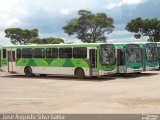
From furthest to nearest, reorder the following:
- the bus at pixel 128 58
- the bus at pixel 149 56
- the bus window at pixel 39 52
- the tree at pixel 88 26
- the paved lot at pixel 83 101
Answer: the tree at pixel 88 26
the bus at pixel 149 56
the bus window at pixel 39 52
the bus at pixel 128 58
the paved lot at pixel 83 101

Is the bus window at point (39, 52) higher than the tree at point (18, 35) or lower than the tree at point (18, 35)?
lower

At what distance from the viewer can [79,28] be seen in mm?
80812

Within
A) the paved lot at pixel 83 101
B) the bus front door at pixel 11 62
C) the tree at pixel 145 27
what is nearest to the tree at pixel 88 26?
the tree at pixel 145 27

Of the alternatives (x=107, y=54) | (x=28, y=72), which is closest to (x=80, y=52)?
(x=107, y=54)

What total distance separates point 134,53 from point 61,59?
5.11 meters

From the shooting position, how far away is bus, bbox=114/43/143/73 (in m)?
29.9

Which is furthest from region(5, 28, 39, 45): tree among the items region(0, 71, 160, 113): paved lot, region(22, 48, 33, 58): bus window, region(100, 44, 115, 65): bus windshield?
region(0, 71, 160, 113): paved lot

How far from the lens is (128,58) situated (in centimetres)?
3011

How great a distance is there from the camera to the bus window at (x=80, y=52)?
28516mm

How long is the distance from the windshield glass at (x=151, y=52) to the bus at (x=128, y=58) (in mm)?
1494

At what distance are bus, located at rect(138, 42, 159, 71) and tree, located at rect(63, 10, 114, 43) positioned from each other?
46782 mm

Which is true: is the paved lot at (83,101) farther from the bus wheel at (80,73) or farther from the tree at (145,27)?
the tree at (145,27)

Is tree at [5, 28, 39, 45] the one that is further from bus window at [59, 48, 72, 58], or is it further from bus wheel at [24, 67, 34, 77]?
bus window at [59, 48, 72, 58]

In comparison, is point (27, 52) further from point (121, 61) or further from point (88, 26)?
point (88, 26)
